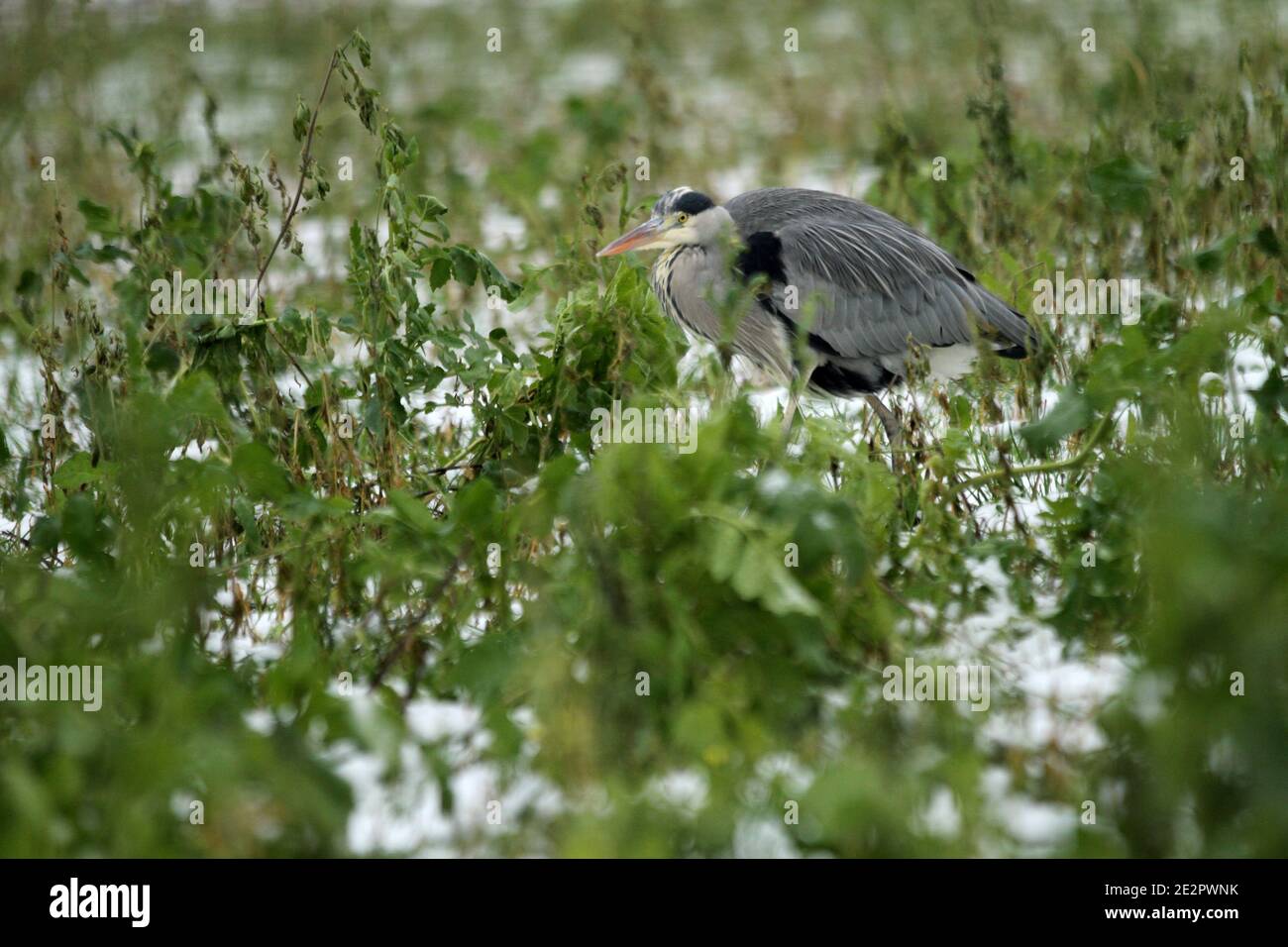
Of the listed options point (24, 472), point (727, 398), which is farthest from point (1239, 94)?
point (24, 472)

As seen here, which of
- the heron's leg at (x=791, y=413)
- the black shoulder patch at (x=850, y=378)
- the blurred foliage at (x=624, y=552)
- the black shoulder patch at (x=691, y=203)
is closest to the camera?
the blurred foliage at (x=624, y=552)

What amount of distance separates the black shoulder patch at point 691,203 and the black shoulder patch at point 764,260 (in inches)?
8.5

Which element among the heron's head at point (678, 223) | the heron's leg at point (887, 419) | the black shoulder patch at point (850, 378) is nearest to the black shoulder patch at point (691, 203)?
the heron's head at point (678, 223)

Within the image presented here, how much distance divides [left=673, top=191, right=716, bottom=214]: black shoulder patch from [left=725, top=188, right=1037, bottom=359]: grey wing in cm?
21

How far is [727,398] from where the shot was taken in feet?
14.6

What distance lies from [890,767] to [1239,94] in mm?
4173

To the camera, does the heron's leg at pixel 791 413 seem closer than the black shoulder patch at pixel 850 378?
Yes

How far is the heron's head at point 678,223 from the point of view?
18.1 ft

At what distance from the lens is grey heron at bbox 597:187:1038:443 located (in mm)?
5547

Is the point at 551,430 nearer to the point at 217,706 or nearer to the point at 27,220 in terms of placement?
the point at 217,706

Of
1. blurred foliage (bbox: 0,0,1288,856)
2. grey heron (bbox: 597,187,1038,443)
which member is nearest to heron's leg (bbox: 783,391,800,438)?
grey heron (bbox: 597,187,1038,443)

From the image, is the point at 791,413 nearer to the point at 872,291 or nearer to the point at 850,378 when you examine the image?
the point at 850,378

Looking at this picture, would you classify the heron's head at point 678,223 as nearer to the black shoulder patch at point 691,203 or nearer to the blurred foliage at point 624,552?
the black shoulder patch at point 691,203

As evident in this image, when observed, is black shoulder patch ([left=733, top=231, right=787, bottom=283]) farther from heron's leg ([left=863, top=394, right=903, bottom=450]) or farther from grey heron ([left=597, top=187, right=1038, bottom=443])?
heron's leg ([left=863, top=394, right=903, bottom=450])
